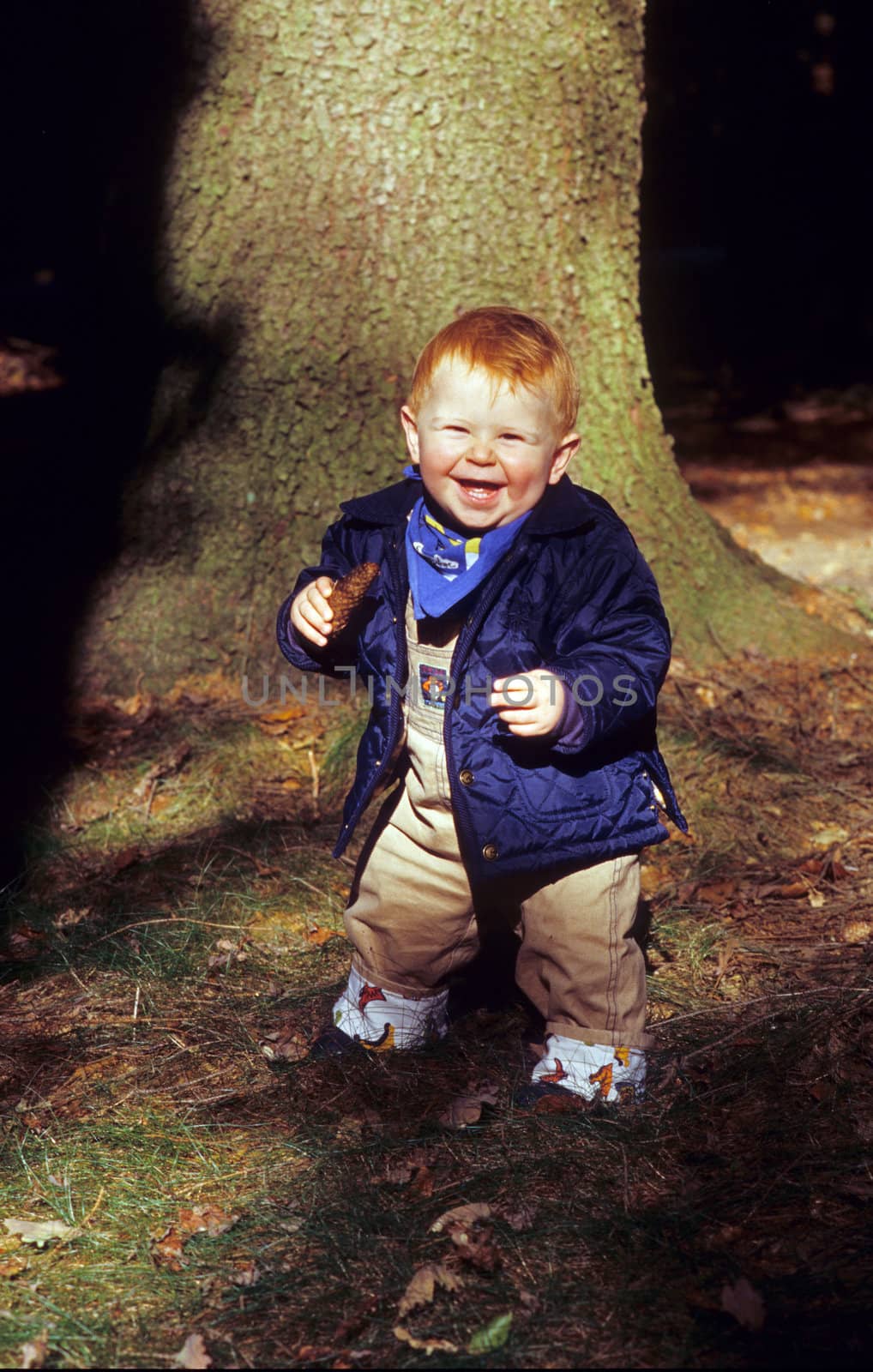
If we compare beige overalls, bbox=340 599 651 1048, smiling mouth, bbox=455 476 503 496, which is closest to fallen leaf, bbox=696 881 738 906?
beige overalls, bbox=340 599 651 1048

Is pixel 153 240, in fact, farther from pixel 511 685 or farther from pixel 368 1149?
pixel 368 1149

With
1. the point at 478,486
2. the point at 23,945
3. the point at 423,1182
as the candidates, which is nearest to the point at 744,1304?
the point at 423,1182

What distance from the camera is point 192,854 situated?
3.79 metres

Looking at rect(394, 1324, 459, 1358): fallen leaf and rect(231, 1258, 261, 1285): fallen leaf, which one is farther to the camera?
rect(231, 1258, 261, 1285): fallen leaf

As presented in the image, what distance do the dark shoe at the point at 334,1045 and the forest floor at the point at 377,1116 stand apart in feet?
0.11

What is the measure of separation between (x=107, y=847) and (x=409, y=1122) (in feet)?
5.05

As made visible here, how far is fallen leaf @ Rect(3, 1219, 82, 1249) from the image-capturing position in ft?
7.77

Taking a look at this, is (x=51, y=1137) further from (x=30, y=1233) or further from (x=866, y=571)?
(x=866, y=571)

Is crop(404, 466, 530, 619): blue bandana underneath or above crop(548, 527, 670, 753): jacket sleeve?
above

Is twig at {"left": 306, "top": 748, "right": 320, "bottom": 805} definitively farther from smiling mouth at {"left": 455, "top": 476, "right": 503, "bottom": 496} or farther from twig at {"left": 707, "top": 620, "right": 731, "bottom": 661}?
smiling mouth at {"left": 455, "top": 476, "right": 503, "bottom": 496}

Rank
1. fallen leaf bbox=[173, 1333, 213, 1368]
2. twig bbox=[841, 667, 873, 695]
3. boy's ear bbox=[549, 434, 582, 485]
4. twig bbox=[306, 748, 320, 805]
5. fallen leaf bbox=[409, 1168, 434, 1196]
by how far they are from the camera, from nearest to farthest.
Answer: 1. fallen leaf bbox=[173, 1333, 213, 1368]
2. fallen leaf bbox=[409, 1168, 434, 1196]
3. boy's ear bbox=[549, 434, 582, 485]
4. twig bbox=[306, 748, 320, 805]
5. twig bbox=[841, 667, 873, 695]

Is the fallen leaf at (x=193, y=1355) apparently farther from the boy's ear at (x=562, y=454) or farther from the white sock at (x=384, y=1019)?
the boy's ear at (x=562, y=454)

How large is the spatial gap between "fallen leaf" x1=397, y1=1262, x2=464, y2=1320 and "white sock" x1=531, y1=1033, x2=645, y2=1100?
2.00 feet

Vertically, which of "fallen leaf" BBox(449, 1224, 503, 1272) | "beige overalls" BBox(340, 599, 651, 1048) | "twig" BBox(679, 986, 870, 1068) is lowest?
"fallen leaf" BBox(449, 1224, 503, 1272)
